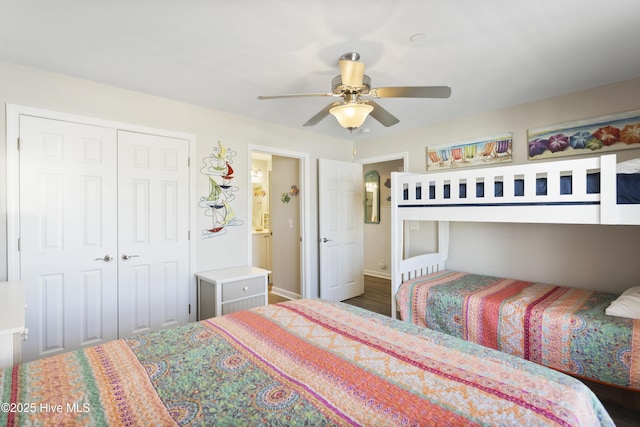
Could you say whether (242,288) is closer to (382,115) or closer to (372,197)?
(382,115)

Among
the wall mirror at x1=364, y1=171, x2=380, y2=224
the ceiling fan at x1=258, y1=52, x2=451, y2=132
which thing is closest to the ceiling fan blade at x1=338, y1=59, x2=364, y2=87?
the ceiling fan at x1=258, y1=52, x2=451, y2=132

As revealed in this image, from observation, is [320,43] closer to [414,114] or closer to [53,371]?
[414,114]

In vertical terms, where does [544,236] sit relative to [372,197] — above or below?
below

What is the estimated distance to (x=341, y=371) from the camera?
3.93 ft

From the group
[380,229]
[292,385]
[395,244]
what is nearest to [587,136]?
[395,244]

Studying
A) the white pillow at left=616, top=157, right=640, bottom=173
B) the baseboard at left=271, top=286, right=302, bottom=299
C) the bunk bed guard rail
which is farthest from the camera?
the baseboard at left=271, top=286, right=302, bottom=299

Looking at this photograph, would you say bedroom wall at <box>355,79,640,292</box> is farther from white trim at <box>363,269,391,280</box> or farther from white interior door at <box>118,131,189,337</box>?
white interior door at <box>118,131,189,337</box>

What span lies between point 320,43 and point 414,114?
5.89 feet

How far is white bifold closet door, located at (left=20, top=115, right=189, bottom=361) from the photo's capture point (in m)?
2.31

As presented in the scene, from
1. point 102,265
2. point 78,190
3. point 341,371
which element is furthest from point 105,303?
point 341,371

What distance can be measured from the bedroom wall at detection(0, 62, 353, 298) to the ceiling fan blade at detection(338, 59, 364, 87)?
1.81m

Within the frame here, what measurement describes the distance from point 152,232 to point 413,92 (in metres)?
2.49

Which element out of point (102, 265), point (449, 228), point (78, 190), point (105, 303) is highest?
point (78, 190)

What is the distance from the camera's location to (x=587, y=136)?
2.76 metres
